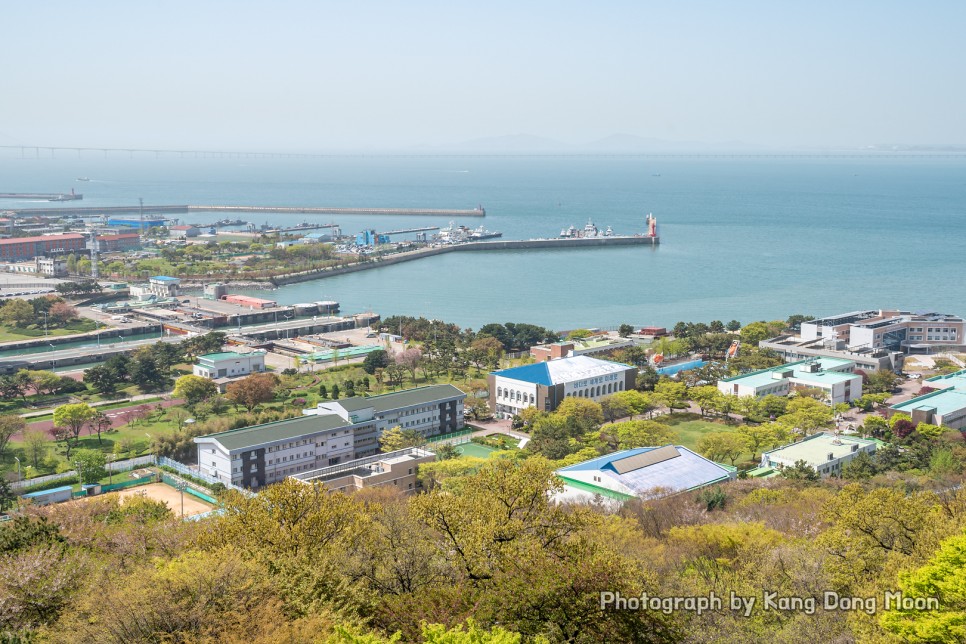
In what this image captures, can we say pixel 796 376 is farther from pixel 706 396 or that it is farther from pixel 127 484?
pixel 127 484

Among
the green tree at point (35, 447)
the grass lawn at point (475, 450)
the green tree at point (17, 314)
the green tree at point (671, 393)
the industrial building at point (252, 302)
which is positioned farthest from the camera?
the industrial building at point (252, 302)

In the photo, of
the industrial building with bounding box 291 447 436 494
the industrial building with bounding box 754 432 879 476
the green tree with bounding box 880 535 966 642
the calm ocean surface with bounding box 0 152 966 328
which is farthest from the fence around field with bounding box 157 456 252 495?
the calm ocean surface with bounding box 0 152 966 328

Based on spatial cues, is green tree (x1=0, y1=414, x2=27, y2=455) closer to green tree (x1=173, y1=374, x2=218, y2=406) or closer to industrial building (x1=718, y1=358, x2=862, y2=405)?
green tree (x1=173, y1=374, x2=218, y2=406)

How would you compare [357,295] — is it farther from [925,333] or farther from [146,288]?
[925,333]

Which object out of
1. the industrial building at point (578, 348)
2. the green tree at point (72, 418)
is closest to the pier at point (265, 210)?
the industrial building at point (578, 348)

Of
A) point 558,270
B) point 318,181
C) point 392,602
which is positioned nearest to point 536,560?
point 392,602

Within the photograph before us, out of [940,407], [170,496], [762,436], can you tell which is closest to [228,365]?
[170,496]

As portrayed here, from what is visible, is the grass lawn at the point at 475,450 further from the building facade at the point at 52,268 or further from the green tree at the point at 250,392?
the building facade at the point at 52,268

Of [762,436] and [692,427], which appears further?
[692,427]
